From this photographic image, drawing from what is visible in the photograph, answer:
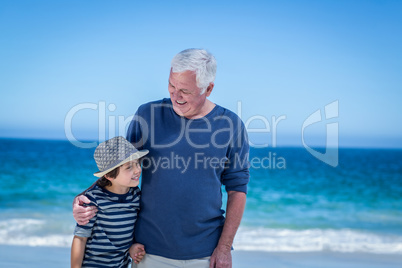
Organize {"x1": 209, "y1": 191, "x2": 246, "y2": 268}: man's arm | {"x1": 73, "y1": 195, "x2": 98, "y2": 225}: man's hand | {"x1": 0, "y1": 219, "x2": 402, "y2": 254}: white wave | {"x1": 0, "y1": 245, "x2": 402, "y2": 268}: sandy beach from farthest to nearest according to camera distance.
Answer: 1. {"x1": 0, "y1": 219, "x2": 402, "y2": 254}: white wave
2. {"x1": 0, "y1": 245, "x2": 402, "y2": 268}: sandy beach
3. {"x1": 209, "y1": 191, "x2": 246, "y2": 268}: man's arm
4. {"x1": 73, "y1": 195, "x2": 98, "y2": 225}: man's hand

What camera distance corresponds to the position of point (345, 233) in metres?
7.55

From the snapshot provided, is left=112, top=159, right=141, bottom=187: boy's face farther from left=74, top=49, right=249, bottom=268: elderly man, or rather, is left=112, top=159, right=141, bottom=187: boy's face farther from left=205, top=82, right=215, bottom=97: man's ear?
left=205, top=82, right=215, bottom=97: man's ear

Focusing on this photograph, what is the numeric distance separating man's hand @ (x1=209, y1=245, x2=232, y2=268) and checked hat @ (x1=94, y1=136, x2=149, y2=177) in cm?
53

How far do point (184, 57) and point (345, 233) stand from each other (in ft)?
21.6

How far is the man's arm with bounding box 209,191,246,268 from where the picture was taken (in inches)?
74.8

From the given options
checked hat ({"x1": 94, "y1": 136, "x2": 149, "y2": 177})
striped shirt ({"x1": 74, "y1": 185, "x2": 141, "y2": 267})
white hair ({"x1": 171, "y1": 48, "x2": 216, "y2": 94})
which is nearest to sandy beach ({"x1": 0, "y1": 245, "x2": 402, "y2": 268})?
striped shirt ({"x1": 74, "y1": 185, "x2": 141, "y2": 267})

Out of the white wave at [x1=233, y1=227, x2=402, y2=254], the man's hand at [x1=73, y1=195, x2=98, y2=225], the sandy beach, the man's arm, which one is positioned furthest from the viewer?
the white wave at [x1=233, y1=227, x2=402, y2=254]

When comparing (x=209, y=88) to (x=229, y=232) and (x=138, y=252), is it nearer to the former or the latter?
(x=229, y=232)

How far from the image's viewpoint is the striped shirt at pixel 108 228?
6.16 feet

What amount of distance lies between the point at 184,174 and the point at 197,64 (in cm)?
47

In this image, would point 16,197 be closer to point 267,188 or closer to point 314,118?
point 267,188

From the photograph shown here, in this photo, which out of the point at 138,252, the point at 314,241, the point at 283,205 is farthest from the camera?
the point at 283,205

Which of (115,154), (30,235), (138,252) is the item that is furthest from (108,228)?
(30,235)

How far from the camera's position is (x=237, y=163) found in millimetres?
1979
